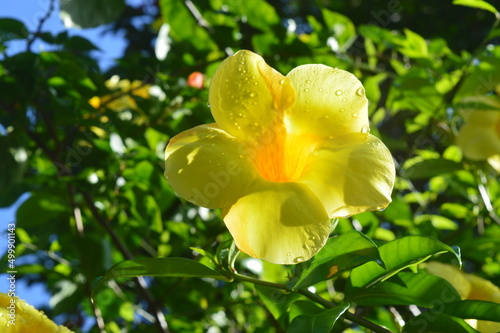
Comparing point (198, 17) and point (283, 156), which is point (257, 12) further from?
point (283, 156)

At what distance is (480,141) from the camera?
142cm

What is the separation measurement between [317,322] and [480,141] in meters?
0.91

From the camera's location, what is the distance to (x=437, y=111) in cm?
152

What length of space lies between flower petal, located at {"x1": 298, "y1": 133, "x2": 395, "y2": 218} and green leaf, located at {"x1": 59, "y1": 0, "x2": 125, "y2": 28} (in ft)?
2.67

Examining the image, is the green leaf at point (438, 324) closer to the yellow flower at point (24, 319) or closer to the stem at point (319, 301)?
the stem at point (319, 301)

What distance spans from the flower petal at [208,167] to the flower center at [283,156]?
4 centimetres

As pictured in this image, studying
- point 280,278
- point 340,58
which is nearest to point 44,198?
point 280,278

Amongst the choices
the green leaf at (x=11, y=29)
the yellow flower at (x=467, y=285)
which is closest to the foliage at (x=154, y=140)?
the green leaf at (x=11, y=29)

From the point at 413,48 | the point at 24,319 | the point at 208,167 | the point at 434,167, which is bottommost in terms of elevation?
the point at 434,167

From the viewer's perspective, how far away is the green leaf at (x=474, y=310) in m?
0.73

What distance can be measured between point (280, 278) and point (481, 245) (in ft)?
1.97

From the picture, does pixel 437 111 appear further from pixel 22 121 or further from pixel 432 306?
pixel 22 121

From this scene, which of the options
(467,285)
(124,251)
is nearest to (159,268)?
(467,285)

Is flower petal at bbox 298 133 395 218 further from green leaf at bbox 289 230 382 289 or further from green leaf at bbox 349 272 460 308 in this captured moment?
green leaf at bbox 349 272 460 308
